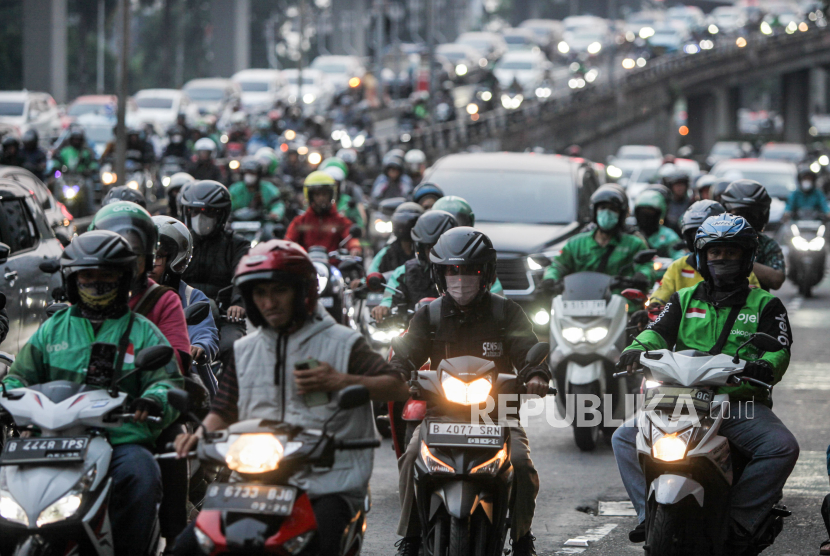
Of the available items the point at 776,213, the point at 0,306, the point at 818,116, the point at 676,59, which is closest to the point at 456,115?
the point at 776,213

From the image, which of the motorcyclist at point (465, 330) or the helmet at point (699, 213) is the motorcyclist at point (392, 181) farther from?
the motorcyclist at point (465, 330)

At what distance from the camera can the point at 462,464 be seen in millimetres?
5473

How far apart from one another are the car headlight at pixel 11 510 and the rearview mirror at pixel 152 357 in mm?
662

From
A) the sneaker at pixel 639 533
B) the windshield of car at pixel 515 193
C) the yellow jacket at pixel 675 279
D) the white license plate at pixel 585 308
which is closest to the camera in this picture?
the sneaker at pixel 639 533

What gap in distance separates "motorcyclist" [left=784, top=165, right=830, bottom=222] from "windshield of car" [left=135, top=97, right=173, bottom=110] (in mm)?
26414

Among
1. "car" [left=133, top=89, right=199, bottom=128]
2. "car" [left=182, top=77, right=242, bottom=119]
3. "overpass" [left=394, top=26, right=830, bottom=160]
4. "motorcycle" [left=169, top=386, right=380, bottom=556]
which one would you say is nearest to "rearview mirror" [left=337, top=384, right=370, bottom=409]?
"motorcycle" [left=169, top=386, right=380, bottom=556]

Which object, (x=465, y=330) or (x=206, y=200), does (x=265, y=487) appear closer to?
(x=465, y=330)

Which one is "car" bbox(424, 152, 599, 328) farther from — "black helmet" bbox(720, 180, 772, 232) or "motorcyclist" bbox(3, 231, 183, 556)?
"motorcyclist" bbox(3, 231, 183, 556)

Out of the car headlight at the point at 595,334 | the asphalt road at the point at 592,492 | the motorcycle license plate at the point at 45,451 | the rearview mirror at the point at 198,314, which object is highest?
the rearview mirror at the point at 198,314

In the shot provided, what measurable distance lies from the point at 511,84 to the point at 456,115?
979 cm

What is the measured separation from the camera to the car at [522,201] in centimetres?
1441

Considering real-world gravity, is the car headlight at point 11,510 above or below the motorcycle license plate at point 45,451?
below

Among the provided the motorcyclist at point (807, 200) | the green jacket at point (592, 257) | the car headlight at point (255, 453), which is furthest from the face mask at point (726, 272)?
the motorcyclist at point (807, 200)

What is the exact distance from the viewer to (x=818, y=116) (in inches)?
3770
